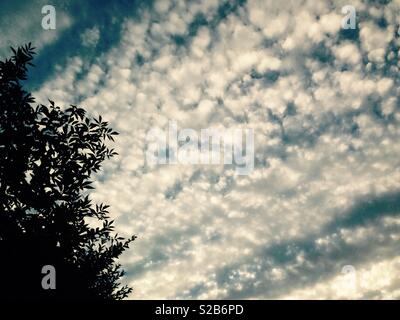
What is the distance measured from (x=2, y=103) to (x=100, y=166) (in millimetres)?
2971

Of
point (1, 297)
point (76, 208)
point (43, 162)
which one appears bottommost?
point (1, 297)

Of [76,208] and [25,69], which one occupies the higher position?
[25,69]

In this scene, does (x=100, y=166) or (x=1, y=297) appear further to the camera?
(x=100, y=166)

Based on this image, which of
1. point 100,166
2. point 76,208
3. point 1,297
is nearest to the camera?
point 1,297

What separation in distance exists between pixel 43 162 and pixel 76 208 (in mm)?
1501

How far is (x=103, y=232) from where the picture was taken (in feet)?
27.4
